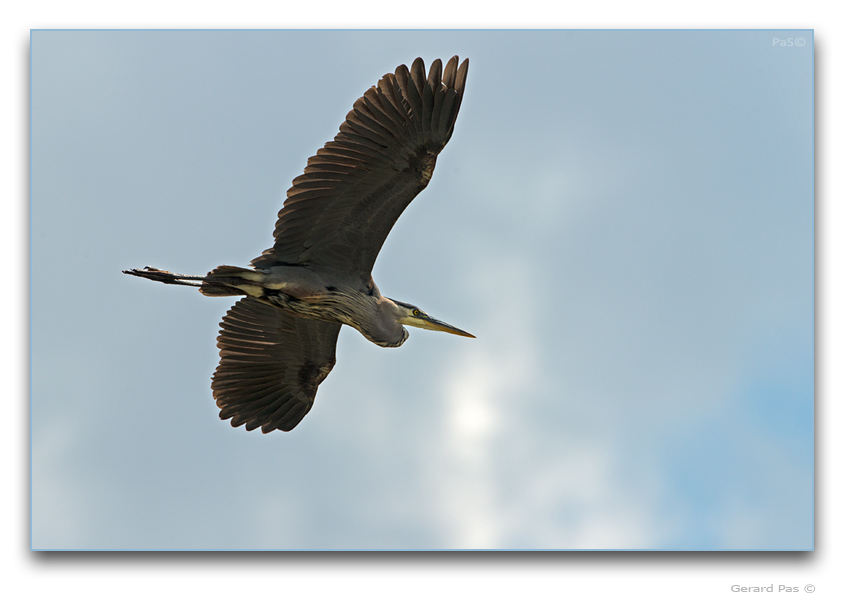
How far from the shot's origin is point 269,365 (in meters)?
7.75

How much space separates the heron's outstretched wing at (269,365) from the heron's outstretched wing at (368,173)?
110cm

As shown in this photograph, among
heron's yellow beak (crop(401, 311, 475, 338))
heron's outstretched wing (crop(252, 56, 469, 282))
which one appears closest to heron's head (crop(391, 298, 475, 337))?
heron's yellow beak (crop(401, 311, 475, 338))

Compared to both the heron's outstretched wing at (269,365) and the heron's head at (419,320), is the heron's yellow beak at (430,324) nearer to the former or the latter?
the heron's head at (419,320)

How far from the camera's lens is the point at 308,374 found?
7820 mm

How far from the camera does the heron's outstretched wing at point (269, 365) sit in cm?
764

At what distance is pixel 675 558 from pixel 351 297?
9.94 feet

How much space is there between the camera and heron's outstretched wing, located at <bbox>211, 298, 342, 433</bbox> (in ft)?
25.1

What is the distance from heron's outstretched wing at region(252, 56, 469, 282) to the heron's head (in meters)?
0.58

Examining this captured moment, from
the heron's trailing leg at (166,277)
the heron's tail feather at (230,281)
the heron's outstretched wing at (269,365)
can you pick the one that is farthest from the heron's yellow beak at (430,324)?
the heron's trailing leg at (166,277)

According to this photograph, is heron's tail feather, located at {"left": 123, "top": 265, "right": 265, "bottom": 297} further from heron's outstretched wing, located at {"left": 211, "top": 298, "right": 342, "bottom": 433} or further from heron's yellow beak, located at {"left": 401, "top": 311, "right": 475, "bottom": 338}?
heron's yellow beak, located at {"left": 401, "top": 311, "right": 475, "bottom": 338}

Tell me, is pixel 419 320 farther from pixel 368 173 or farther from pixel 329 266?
pixel 368 173

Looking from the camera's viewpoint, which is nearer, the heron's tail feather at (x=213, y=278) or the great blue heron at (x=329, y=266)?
the great blue heron at (x=329, y=266)
